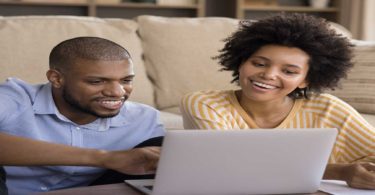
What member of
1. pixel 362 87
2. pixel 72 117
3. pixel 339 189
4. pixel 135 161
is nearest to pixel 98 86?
pixel 72 117

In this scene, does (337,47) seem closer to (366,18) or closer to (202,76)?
(202,76)

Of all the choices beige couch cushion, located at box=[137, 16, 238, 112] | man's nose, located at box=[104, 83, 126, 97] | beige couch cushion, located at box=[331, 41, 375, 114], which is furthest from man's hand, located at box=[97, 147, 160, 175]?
beige couch cushion, located at box=[331, 41, 375, 114]

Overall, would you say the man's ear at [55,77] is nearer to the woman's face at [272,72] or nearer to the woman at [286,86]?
the woman at [286,86]

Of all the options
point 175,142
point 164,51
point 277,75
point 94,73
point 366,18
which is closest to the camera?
point 175,142

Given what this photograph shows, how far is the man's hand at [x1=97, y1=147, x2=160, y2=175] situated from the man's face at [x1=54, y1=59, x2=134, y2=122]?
0.20 meters

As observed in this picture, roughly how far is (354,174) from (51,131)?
0.72 metres

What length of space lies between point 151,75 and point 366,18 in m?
1.82

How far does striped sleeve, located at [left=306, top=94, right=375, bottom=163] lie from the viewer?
5.89 feet

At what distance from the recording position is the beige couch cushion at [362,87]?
275 cm

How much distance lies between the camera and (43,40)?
2.62m

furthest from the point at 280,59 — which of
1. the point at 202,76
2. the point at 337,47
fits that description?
the point at 202,76

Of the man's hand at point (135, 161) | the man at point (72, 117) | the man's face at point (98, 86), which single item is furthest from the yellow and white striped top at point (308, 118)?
the man's hand at point (135, 161)

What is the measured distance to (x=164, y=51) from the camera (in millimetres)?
2838

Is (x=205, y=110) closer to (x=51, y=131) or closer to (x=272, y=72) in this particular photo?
(x=272, y=72)
